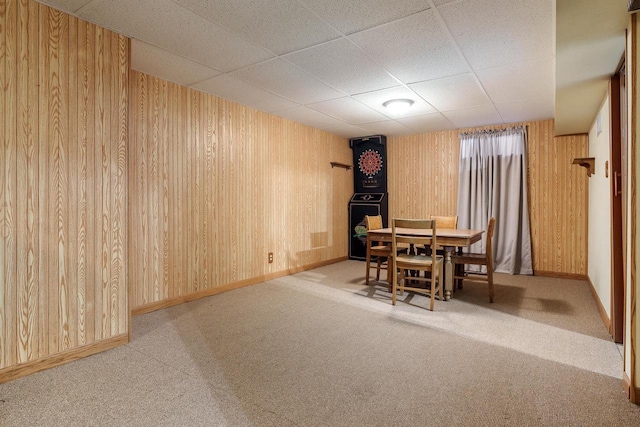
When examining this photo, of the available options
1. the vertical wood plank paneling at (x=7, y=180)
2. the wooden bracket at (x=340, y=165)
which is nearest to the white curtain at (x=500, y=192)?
the wooden bracket at (x=340, y=165)

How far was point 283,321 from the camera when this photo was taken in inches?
120

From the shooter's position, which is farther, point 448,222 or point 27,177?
point 448,222

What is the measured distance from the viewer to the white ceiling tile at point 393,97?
3826 mm

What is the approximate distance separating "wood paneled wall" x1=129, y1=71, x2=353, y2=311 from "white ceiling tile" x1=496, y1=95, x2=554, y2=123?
2.85 meters

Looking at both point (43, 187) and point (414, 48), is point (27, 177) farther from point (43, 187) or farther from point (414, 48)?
point (414, 48)

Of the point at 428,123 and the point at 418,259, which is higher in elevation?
the point at 428,123

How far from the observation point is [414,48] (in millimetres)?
2768

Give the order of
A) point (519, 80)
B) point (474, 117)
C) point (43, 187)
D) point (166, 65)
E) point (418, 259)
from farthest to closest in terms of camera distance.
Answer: point (474, 117)
point (418, 259)
point (519, 80)
point (166, 65)
point (43, 187)

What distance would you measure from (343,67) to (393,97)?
1090 mm

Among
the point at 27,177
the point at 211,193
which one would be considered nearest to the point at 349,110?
the point at 211,193

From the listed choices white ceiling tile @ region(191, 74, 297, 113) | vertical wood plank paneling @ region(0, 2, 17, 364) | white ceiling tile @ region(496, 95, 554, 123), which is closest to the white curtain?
white ceiling tile @ region(496, 95, 554, 123)

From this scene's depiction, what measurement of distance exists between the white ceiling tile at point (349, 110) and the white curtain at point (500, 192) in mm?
1741

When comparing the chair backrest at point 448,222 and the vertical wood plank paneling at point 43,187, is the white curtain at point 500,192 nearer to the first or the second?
the chair backrest at point 448,222

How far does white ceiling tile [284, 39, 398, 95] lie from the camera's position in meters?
2.81
